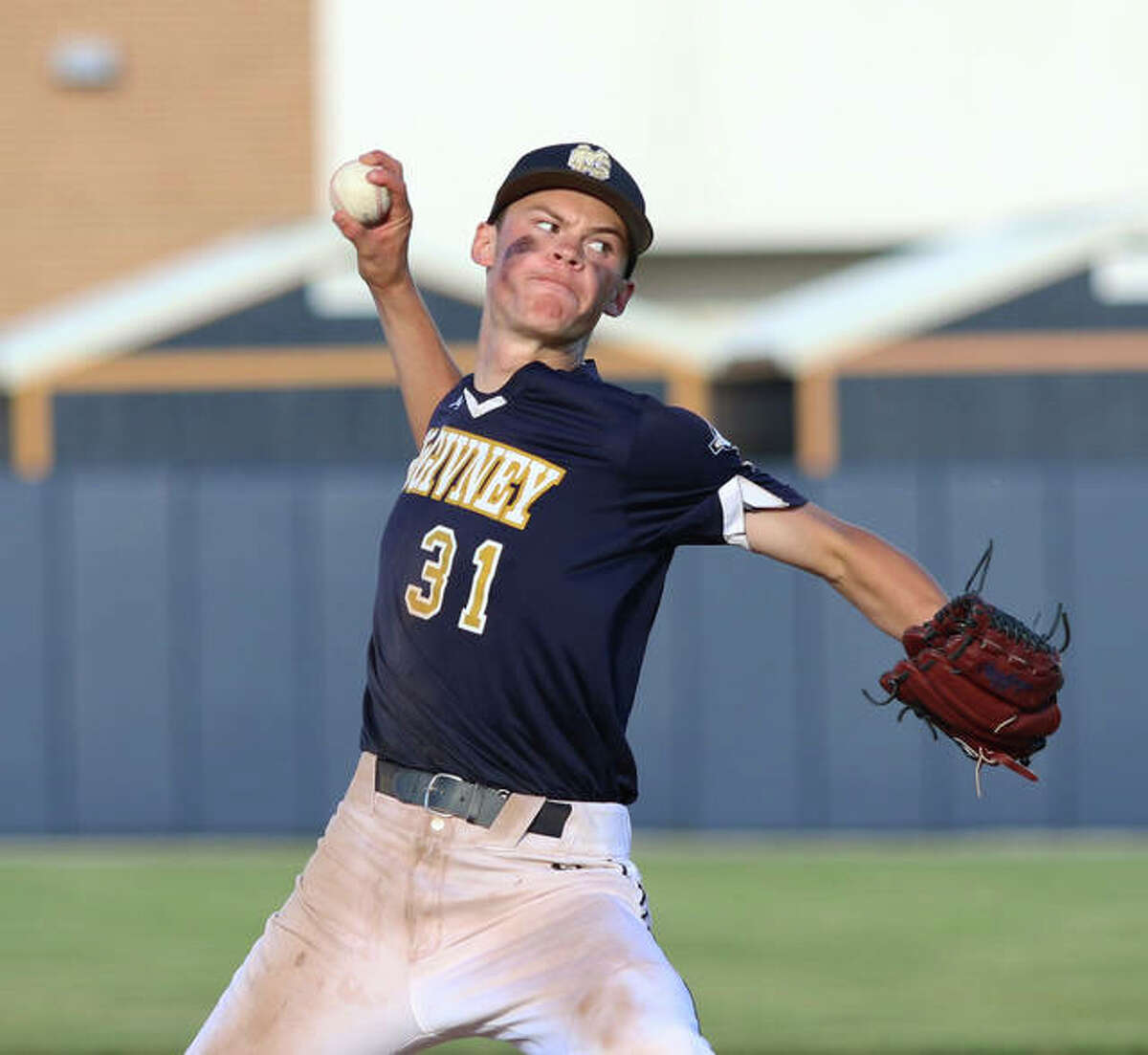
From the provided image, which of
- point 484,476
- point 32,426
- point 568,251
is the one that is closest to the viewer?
point 484,476

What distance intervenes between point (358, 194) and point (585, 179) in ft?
2.15

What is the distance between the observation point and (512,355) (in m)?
5.32

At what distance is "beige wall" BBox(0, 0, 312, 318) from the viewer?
25.8m

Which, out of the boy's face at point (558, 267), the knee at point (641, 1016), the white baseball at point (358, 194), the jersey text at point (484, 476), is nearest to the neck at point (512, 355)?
the boy's face at point (558, 267)

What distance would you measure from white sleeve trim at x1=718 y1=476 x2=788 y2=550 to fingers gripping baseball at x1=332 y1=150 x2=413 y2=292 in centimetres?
108

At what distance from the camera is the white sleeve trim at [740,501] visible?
5.06 meters

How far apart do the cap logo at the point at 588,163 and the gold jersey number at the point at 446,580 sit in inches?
29.0

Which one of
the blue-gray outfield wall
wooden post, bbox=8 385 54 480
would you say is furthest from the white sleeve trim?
wooden post, bbox=8 385 54 480

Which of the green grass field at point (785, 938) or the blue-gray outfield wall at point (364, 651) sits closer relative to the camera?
the green grass field at point (785, 938)

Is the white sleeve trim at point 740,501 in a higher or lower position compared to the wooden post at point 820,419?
lower

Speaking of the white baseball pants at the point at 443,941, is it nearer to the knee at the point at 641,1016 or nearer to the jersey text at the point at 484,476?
the knee at the point at 641,1016

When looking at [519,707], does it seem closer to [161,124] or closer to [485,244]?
[485,244]

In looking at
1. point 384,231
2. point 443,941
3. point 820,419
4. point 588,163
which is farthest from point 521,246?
point 820,419

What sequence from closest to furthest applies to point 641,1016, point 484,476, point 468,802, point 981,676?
1. point 641,1016
2. point 981,676
3. point 468,802
4. point 484,476
